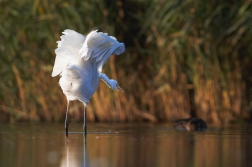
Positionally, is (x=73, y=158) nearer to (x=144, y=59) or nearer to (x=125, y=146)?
(x=125, y=146)

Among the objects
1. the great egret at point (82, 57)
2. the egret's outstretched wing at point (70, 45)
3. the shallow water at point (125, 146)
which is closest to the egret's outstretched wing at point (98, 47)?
the great egret at point (82, 57)

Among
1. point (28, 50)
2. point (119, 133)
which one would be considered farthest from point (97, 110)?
point (119, 133)

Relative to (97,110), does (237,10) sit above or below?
above

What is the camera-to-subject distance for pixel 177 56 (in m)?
12.3

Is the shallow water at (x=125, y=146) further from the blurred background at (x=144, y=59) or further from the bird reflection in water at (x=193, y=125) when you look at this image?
the blurred background at (x=144, y=59)

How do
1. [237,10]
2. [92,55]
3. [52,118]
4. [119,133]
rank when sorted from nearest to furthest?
[92,55], [119,133], [237,10], [52,118]

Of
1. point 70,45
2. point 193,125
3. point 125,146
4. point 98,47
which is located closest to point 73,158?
point 125,146

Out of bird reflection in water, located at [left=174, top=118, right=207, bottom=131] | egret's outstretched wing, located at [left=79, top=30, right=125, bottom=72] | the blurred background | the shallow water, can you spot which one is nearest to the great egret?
egret's outstretched wing, located at [left=79, top=30, right=125, bottom=72]

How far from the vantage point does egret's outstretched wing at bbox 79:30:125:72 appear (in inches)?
366

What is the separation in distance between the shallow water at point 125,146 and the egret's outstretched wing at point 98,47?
1079mm

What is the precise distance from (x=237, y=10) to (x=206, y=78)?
1.30 meters

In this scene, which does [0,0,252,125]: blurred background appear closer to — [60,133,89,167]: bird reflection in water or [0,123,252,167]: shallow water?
[0,123,252,167]: shallow water

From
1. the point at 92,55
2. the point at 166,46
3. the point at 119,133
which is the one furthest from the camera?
the point at 166,46

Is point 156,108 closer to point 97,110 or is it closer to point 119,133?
point 97,110
